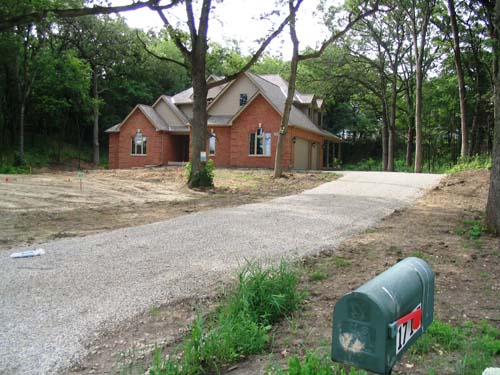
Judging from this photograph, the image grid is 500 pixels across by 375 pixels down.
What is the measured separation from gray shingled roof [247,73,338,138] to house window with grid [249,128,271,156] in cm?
199

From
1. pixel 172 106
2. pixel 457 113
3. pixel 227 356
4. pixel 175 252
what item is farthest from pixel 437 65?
pixel 227 356

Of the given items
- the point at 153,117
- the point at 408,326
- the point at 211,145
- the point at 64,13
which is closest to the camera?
the point at 408,326

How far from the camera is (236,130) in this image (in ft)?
101

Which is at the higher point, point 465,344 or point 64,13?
point 64,13

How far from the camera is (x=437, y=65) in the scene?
3591 cm

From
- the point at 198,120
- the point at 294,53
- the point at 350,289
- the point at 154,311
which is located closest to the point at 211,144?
the point at 294,53

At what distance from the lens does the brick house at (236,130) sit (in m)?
29.8

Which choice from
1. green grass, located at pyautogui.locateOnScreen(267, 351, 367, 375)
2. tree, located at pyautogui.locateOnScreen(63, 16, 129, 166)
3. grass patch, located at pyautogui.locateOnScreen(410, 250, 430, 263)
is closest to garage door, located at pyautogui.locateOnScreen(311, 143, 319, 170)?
tree, located at pyautogui.locateOnScreen(63, 16, 129, 166)

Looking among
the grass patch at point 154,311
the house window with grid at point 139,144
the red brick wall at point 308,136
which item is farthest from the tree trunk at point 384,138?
the grass patch at point 154,311

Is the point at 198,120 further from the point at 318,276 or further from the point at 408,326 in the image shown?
the point at 408,326

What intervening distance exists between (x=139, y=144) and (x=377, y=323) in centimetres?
3468

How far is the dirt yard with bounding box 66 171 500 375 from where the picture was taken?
139 inches

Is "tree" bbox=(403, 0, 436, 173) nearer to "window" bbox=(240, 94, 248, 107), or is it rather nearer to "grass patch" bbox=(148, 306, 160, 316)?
"window" bbox=(240, 94, 248, 107)

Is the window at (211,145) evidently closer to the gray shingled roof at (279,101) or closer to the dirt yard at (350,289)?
the gray shingled roof at (279,101)
